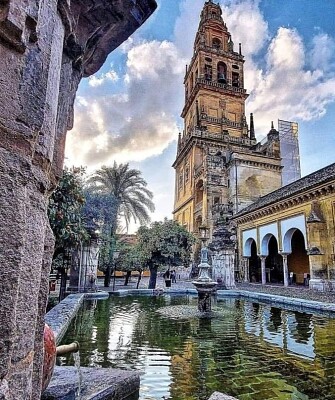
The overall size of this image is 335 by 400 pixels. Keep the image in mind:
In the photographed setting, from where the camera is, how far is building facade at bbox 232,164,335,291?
17578 mm

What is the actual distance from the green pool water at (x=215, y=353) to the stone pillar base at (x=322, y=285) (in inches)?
395

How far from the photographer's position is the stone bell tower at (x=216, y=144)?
32.7 m

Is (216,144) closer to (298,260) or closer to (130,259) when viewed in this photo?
(298,260)

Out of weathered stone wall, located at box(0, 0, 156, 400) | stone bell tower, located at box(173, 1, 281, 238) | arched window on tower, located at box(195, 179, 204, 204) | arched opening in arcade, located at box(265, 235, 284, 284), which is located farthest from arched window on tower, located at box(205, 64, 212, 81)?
weathered stone wall, located at box(0, 0, 156, 400)

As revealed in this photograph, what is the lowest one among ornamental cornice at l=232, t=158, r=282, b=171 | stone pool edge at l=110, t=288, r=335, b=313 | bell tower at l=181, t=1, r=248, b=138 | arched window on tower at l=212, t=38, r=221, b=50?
stone pool edge at l=110, t=288, r=335, b=313

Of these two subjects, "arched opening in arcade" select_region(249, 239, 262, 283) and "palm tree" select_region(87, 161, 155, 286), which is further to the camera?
"arched opening in arcade" select_region(249, 239, 262, 283)

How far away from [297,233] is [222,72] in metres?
27.8

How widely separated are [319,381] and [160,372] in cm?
194

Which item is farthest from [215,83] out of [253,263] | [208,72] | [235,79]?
[253,263]

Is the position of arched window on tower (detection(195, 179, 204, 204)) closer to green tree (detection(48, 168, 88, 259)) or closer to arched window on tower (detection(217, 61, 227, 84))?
arched window on tower (detection(217, 61, 227, 84))

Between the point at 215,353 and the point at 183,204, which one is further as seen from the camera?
the point at 183,204

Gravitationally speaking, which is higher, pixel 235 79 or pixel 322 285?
pixel 235 79

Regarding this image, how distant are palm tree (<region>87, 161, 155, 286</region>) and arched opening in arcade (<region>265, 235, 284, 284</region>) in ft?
44.9

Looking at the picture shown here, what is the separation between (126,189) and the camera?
66.5 feet
